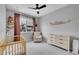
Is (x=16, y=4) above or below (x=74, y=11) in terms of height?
above

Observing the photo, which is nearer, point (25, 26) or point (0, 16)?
point (0, 16)

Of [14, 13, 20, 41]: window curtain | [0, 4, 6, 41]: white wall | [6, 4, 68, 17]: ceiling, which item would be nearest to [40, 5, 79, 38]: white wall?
[6, 4, 68, 17]: ceiling

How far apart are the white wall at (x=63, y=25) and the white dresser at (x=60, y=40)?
0.06 m

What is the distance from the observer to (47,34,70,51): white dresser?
5.81ft

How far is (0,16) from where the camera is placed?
1.78 meters

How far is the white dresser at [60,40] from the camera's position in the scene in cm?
177

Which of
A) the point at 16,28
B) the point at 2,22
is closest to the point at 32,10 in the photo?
the point at 16,28

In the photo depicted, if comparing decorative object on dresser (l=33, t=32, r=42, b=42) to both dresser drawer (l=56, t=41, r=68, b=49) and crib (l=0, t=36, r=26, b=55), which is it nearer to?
crib (l=0, t=36, r=26, b=55)

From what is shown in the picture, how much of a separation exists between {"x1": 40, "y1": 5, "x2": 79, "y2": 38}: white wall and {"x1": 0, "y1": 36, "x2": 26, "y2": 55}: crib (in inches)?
15.0

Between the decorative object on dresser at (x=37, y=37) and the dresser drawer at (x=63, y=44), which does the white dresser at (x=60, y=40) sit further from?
the decorative object on dresser at (x=37, y=37)

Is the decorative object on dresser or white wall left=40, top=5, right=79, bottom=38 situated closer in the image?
white wall left=40, top=5, right=79, bottom=38
